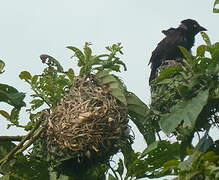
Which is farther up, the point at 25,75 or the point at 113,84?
the point at 25,75

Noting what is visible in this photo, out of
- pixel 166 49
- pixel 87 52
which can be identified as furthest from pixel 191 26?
pixel 87 52

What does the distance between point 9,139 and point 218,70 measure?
130 cm

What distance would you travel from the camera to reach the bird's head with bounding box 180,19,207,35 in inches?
314

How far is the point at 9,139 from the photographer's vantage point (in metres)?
3.87

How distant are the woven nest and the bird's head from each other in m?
4.06

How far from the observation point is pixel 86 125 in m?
3.90

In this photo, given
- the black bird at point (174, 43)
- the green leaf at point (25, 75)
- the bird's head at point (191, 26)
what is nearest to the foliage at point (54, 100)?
the green leaf at point (25, 75)

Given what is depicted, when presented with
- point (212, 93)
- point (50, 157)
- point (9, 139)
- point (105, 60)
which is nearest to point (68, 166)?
point (50, 157)

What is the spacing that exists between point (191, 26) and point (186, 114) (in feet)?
16.2

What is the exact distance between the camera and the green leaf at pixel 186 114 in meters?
3.21

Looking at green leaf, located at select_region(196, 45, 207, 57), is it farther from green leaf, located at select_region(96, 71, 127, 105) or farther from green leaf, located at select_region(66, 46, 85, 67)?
green leaf, located at select_region(66, 46, 85, 67)

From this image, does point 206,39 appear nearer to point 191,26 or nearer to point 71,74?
point 71,74

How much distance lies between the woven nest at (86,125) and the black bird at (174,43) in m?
2.51

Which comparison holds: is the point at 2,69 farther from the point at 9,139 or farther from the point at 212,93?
the point at 212,93
